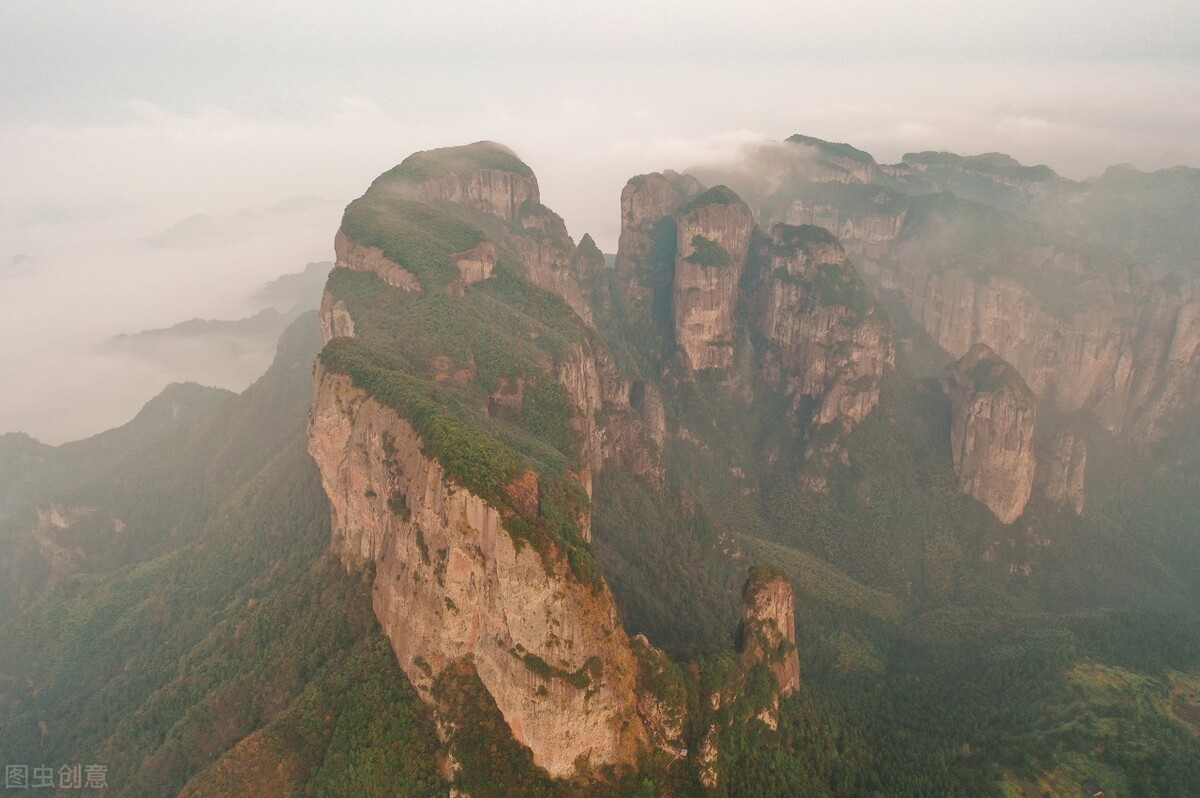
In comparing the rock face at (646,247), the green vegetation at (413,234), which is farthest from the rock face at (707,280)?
the green vegetation at (413,234)

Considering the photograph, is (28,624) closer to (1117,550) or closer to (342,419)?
(342,419)

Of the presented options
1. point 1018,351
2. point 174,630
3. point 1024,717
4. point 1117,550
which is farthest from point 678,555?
point 1018,351

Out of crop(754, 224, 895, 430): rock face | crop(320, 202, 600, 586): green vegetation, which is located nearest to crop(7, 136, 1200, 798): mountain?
crop(320, 202, 600, 586): green vegetation

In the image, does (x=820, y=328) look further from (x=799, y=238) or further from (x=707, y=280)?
(x=707, y=280)

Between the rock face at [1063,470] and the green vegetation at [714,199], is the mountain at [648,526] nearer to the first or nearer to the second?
the rock face at [1063,470]

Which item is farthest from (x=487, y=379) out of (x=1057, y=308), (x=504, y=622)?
(x=1057, y=308)
